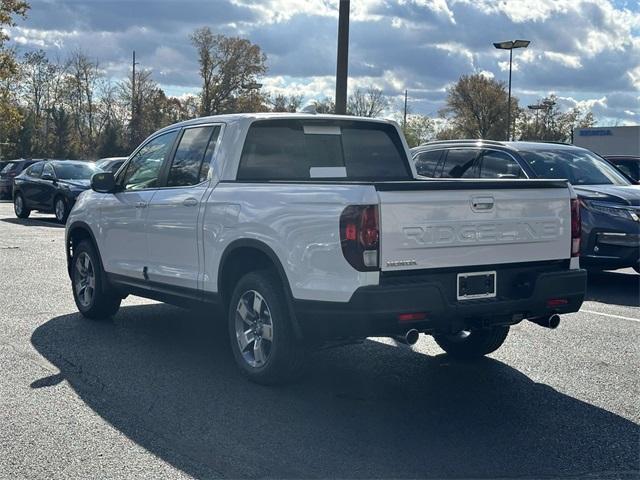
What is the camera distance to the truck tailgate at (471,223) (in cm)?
513

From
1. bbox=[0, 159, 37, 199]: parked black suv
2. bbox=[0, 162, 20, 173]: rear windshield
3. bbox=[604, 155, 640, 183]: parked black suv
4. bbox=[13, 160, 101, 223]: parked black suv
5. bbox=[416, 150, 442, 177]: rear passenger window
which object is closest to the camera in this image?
bbox=[416, 150, 442, 177]: rear passenger window

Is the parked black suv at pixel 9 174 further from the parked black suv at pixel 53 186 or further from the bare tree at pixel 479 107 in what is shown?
the bare tree at pixel 479 107

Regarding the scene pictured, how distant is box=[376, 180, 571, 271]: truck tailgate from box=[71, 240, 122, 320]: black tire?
3992mm

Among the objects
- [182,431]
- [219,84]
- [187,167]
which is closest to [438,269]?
[182,431]

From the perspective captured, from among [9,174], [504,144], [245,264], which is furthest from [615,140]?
[245,264]

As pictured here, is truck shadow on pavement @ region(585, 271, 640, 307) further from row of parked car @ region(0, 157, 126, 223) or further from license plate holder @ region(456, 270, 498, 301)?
row of parked car @ region(0, 157, 126, 223)

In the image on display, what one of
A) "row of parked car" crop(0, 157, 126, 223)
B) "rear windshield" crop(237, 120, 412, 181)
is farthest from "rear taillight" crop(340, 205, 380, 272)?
"row of parked car" crop(0, 157, 126, 223)

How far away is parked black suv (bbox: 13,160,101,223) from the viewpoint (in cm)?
2064

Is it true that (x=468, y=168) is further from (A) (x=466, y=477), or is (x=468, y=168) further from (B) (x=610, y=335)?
(A) (x=466, y=477)

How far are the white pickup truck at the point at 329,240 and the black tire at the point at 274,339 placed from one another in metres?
0.01

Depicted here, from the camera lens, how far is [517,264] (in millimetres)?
5676

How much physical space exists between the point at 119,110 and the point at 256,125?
74548mm

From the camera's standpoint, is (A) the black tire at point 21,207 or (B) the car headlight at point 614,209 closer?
(B) the car headlight at point 614,209

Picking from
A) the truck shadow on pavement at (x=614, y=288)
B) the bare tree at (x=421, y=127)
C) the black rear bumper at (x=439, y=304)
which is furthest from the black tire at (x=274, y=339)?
the bare tree at (x=421, y=127)
